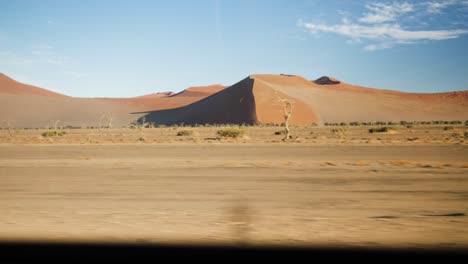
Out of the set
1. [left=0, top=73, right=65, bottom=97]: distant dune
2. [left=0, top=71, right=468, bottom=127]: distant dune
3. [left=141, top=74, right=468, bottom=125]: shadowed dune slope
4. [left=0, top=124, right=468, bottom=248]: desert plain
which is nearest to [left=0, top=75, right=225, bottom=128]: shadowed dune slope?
[left=0, top=71, right=468, bottom=127]: distant dune

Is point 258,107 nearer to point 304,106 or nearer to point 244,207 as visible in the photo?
point 304,106

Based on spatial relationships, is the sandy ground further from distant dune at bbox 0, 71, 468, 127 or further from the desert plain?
distant dune at bbox 0, 71, 468, 127

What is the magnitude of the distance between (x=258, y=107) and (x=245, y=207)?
94.5 metres

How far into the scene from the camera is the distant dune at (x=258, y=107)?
104375 millimetres

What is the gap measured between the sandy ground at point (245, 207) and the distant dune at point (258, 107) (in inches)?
3385

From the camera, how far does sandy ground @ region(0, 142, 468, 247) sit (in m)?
5.04

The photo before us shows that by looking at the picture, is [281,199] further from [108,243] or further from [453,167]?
[453,167]

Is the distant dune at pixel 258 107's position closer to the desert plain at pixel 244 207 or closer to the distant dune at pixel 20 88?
the distant dune at pixel 20 88

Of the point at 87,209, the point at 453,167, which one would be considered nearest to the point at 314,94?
the point at 453,167

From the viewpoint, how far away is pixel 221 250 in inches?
173

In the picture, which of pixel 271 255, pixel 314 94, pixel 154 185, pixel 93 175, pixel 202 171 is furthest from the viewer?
pixel 314 94

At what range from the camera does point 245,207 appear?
6.99m

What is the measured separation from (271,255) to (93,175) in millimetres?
8989

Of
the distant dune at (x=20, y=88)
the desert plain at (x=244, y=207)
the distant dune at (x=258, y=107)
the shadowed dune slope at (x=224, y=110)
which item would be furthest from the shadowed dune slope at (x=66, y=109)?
the desert plain at (x=244, y=207)
